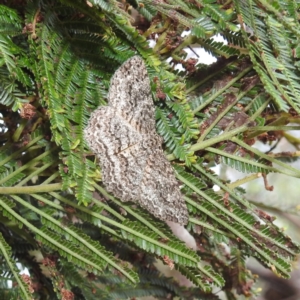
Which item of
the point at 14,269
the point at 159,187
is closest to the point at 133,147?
the point at 159,187

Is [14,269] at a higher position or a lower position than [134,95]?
lower

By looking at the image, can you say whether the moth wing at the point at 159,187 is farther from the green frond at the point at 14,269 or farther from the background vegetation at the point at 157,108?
the green frond at the point at 14,269

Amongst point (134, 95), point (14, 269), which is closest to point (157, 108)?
point (134, 95)

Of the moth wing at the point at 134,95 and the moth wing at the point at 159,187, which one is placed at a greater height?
the moth wing at the point at 134,95

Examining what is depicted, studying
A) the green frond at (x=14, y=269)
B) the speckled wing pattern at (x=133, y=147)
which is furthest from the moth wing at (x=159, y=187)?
the green frond at (x=14, y=269)

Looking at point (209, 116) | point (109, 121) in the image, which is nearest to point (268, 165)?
point (209, 116)

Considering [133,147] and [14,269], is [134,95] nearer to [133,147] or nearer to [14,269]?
[133,147]

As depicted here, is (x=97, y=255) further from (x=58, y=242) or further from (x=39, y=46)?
(x=39, y=46)
